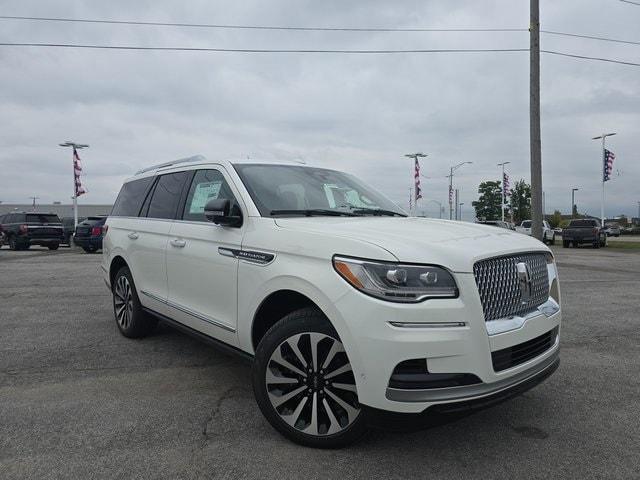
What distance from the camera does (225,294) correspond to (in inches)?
139

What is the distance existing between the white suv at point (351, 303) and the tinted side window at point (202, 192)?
0.02m

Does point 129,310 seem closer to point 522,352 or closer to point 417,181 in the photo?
point 522,352

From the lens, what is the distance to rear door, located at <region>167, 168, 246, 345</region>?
11.5ft

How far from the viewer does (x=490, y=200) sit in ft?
262

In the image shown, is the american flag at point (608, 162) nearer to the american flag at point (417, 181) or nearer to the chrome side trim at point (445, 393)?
the american flag at point (417, 181)

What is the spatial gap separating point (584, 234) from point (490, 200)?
2064 inches

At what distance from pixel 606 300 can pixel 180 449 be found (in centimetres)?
792

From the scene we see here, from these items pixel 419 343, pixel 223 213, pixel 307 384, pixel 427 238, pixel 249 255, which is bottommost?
pixel 307 384

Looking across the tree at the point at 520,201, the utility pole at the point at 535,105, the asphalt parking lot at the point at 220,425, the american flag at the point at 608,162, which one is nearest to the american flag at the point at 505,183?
the american flag at the point at 608,162

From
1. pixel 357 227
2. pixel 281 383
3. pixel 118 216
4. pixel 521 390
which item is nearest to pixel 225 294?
pixel 281 383

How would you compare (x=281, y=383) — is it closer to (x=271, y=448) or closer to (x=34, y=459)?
(x=271, y=448)

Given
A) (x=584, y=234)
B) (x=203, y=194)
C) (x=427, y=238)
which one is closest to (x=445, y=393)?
(x=427, y=238)

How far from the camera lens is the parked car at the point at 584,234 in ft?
95.1

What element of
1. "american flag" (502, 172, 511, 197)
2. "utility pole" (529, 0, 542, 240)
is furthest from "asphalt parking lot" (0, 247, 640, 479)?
"american flag" (502, 172, 511, 197)
